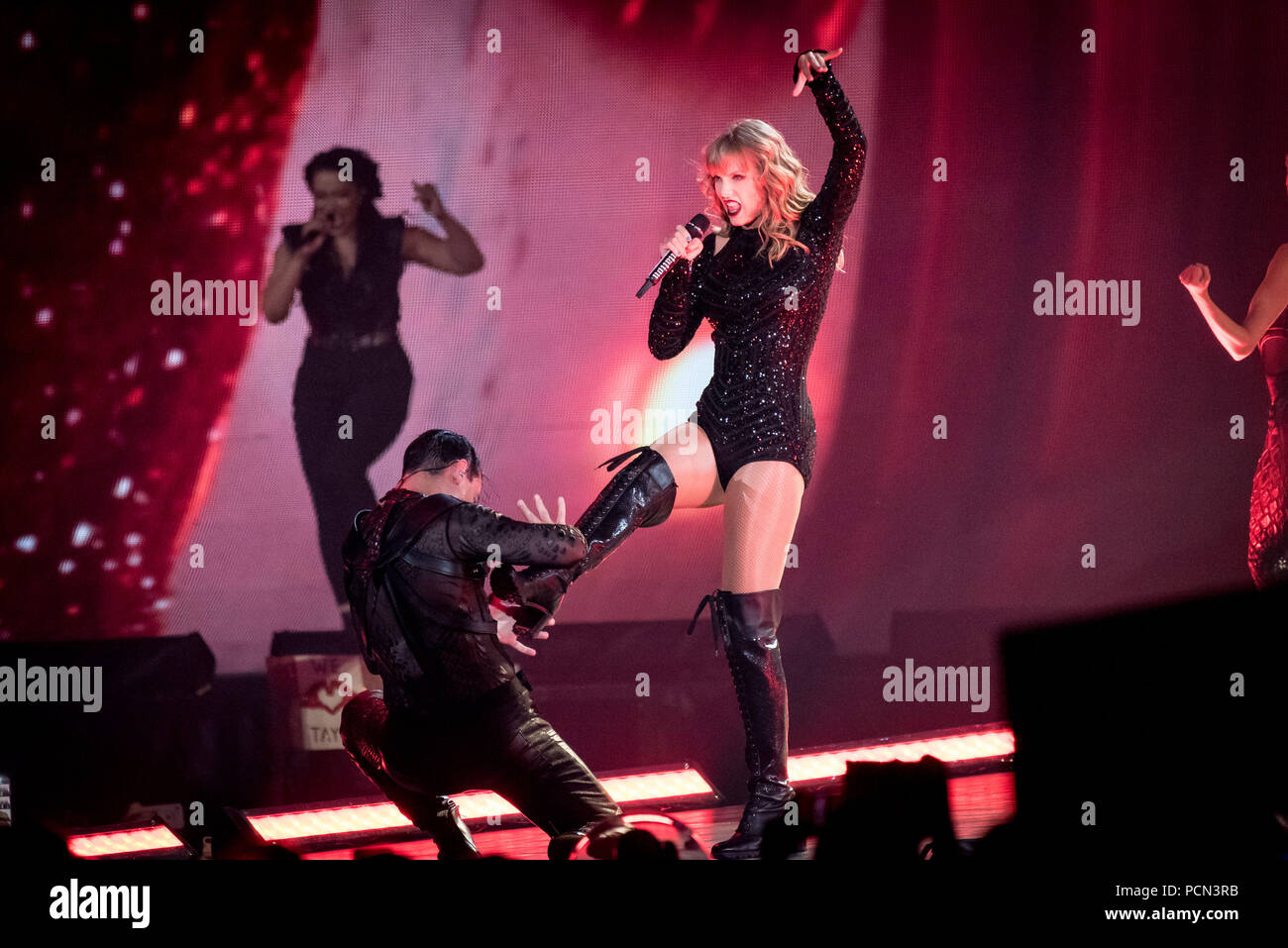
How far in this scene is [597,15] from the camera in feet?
14.4

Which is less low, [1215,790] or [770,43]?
[770,43]

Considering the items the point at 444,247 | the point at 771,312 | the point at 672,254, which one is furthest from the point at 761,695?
the point at 444,247

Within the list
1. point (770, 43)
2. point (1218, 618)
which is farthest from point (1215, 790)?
point (770, 43)

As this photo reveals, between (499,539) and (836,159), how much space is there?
4.05 feet

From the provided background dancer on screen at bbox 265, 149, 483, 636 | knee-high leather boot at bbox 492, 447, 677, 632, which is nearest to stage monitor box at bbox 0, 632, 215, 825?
background dancer on screen at bbox 265, 149, 483, 636

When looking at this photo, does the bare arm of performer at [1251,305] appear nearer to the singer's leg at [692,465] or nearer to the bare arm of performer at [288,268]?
the singer's leg at [692,465]

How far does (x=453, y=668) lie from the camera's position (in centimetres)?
287

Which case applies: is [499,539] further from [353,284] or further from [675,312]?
[353,284]

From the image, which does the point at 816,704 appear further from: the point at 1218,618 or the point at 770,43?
the point at 770,43

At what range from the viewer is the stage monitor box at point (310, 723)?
4.23 m

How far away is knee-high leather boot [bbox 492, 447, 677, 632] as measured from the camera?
2.96 metres

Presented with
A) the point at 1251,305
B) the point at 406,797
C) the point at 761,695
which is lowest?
the point at 406,797

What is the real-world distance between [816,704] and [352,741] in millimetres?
1915

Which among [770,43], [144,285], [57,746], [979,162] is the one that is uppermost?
[770,43]
